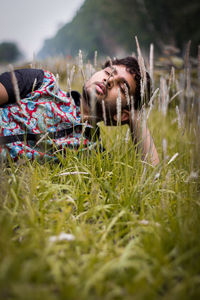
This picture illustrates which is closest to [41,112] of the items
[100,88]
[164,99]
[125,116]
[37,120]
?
[37,120]

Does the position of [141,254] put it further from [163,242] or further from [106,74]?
[106,74]

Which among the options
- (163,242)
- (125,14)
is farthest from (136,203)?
(125,14)

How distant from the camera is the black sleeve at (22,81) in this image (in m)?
1.23

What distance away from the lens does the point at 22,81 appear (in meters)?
1.31

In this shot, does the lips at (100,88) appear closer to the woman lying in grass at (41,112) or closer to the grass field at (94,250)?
the woman lying in grass at (41,112)

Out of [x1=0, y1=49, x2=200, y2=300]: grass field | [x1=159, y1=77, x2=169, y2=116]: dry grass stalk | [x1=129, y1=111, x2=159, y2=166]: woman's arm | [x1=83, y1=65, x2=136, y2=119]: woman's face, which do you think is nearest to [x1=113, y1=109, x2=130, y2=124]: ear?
[x1=83, y1=65, x2=136, y2=119]: woman's face

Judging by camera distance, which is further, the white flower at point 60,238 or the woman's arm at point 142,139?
the woman's arm at point 142,139

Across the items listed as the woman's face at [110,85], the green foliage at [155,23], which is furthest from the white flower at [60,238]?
the green foliage at [155,23]

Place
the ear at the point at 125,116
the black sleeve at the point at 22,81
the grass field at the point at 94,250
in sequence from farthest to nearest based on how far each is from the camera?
the ear at the point at 125,116 < the black sleeve at the point at 22,81 < the grass field at the point at 94,250

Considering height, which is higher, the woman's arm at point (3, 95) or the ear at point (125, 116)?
the woman's arm at point (3, 95)

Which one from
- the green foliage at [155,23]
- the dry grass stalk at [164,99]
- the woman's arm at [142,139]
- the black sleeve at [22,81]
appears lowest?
the woman's arm at [142,139]

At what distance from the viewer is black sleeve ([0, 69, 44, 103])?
1.23 meters

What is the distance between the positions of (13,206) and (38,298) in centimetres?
43

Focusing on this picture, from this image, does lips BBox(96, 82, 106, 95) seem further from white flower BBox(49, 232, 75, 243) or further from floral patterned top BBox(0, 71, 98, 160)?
white flower BBox(49, 232, 75, 243)
